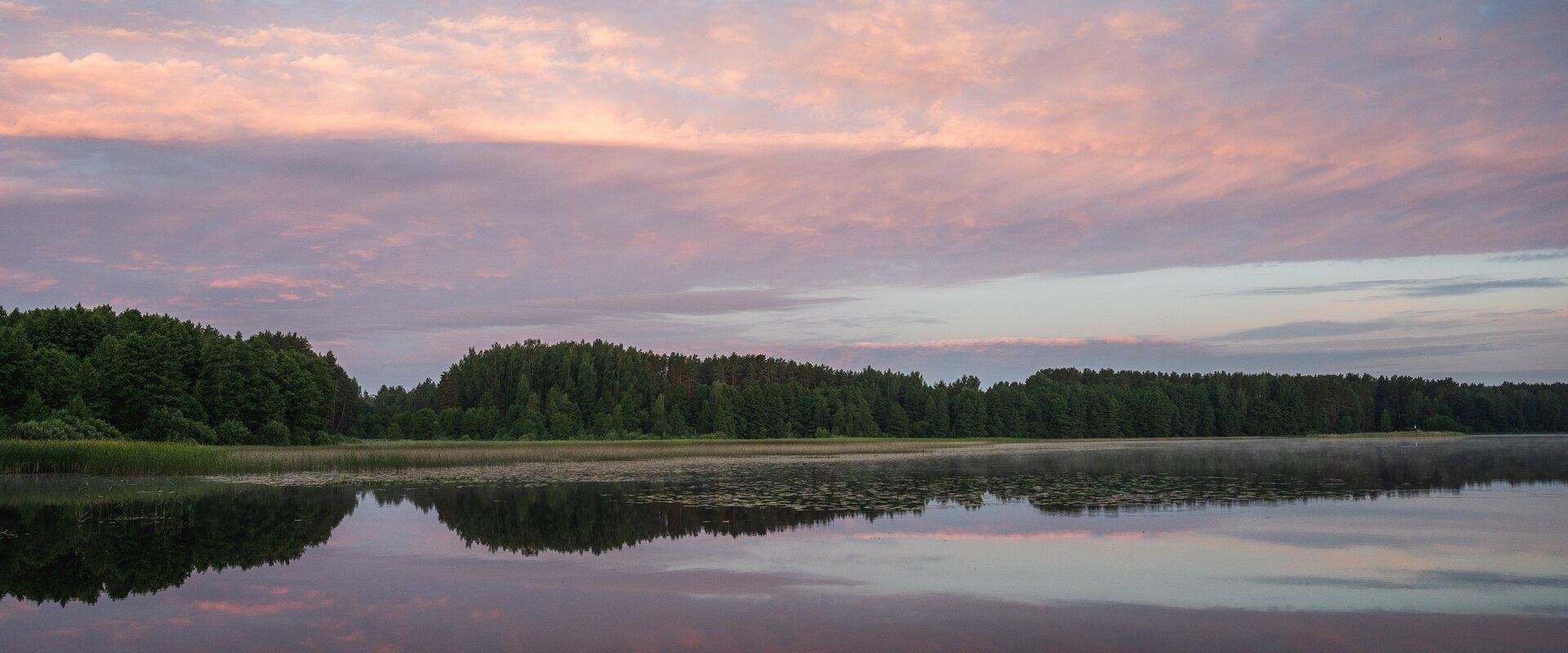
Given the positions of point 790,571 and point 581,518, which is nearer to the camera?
point 790,571

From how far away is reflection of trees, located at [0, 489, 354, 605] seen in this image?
591 inches

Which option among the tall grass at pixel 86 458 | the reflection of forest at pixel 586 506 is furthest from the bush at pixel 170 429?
the reflection of forest at pixel 586 506

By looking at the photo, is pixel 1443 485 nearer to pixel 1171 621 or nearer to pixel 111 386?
pixel 1171 621

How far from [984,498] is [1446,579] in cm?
1433

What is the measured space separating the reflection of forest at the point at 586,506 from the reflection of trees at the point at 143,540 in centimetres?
5

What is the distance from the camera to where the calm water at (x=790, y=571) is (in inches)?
451

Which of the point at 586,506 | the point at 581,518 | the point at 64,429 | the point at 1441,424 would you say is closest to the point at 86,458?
the point at 64,429

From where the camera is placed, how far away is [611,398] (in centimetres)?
13362

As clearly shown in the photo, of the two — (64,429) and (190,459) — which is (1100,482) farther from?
(64,429)

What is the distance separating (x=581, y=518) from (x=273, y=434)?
5865 centimetres

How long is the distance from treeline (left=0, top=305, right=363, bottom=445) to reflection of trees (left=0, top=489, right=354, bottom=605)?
28.7m

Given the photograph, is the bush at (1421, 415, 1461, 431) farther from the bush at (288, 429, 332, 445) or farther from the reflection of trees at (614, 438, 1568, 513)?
the bush at (288, 429, 332, 445)

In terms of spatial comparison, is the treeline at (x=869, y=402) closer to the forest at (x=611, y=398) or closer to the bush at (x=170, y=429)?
the forest at (x=611, y=398)

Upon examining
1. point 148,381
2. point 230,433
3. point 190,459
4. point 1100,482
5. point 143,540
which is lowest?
point 1100,482
